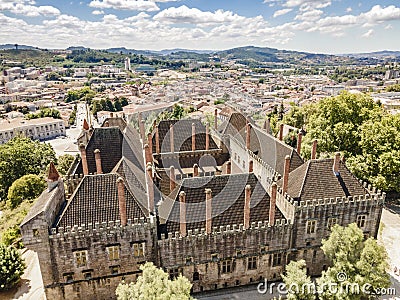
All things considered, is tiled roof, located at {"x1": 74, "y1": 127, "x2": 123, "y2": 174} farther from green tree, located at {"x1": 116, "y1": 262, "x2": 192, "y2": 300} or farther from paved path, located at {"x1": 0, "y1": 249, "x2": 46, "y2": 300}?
green tree, located at {"x1": 116, "y1": 262, "x2": 192, "y2": 300}

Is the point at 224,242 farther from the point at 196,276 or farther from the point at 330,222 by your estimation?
the point at 330,222

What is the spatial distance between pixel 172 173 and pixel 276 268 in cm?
1292

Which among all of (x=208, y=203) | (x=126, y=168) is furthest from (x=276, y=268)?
(x=126, y=168)

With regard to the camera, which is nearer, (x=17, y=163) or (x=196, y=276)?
(x=196, y=276)

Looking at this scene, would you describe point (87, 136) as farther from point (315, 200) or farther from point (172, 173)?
point (315, 200)

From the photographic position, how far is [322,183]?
2839cm

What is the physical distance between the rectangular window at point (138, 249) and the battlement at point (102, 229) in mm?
1220

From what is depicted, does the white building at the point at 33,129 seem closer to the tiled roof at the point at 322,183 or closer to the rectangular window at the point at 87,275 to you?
the rectangular window at the point at 87,275

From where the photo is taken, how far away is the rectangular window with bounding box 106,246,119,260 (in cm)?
2453

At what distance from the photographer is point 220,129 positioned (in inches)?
1977

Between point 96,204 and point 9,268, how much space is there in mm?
10652

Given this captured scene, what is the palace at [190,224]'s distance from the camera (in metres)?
24.1

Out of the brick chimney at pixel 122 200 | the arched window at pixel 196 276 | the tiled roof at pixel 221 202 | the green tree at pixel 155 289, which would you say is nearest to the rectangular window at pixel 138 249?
the brick chimney at pixel 122 200

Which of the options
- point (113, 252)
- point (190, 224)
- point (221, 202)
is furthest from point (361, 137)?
point (113, 252)
